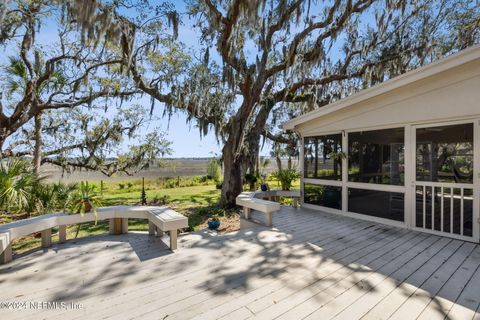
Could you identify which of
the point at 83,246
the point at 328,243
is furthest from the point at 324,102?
the point at 83,246

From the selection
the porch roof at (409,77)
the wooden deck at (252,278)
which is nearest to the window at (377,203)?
the wooden deck at (252,278)

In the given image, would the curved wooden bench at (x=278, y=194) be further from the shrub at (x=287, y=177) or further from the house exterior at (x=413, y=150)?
the house exterior at (x=413, y=150)

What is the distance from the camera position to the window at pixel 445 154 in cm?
381

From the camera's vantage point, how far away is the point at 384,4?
699 cm

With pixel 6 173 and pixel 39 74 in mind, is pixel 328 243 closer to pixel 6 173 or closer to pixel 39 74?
pixel 6 173

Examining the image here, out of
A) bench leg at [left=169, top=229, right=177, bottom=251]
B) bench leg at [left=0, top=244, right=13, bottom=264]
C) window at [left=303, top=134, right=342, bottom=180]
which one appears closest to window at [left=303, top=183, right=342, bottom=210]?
window at [left=303, top=134, right=342, bottom=180]

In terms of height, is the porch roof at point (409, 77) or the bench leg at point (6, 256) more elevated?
the porch roof at point (409, 77)

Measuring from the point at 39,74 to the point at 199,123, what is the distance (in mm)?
5451

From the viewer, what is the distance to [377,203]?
4820mm

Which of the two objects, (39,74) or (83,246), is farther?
(39,74)

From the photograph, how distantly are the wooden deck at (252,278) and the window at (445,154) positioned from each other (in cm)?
107

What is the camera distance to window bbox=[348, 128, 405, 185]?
14.9ft

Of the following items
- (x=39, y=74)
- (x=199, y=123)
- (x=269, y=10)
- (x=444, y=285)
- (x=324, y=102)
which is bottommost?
(x=444, y=285)

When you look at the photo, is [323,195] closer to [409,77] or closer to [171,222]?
[409,77]
